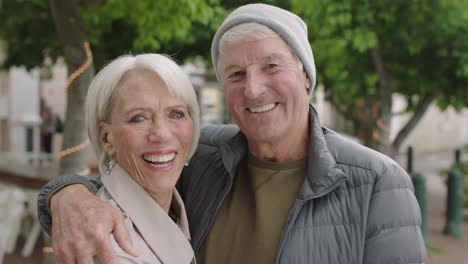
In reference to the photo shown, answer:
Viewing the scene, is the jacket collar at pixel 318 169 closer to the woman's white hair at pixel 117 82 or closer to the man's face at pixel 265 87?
the man's face at pixel 265 87

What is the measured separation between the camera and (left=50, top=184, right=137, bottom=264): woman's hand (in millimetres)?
1512

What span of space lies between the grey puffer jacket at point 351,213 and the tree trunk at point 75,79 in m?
3.02

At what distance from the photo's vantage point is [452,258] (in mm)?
6852

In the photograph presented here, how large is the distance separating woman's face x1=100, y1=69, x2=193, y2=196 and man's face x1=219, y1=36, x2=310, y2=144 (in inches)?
10.1

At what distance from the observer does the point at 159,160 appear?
1789 mm

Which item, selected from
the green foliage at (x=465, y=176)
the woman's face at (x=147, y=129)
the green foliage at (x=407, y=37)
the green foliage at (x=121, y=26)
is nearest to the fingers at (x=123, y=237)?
the woman's face at (x=147, y=129)

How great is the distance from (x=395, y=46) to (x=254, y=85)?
5368mm

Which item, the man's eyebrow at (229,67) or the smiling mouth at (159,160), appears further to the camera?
the man's eyebrow at (229,67)

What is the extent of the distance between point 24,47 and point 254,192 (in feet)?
21.8

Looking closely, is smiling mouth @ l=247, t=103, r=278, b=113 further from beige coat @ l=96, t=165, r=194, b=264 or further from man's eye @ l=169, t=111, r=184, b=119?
beige coat @ l=96, t=165, r=194, b=264

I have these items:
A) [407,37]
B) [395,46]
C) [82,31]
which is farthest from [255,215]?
[395,46]

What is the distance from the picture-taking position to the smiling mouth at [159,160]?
1.78 meters

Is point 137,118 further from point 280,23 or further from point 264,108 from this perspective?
point 280,23

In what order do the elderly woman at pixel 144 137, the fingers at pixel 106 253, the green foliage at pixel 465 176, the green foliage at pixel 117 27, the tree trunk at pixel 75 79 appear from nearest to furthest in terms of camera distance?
the fingers at pixel 106 253
the elderly woman at pixel 144 137
the tree trunk at pixel 75 79
the green foliage at pixel 117 27
the green foliage at pixel 465 176
